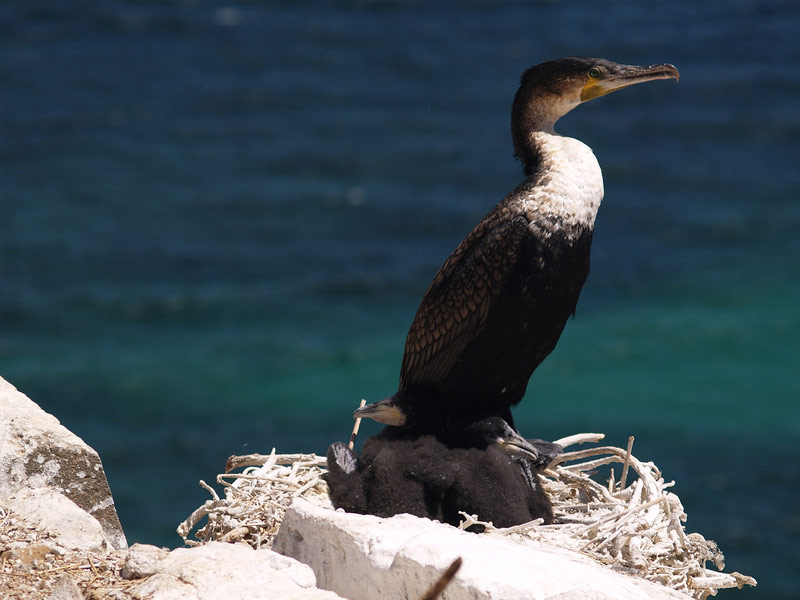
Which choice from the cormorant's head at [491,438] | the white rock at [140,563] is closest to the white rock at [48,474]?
the white rock at [140,563]

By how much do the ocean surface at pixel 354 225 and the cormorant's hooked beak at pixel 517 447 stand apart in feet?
22.2

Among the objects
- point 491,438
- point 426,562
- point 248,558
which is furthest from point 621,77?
point 248,558

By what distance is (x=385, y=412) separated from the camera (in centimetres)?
466

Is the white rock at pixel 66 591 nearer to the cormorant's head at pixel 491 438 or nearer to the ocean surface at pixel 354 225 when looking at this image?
the cormorant's head at pixel 491 438

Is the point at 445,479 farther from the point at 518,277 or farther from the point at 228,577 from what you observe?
the point at 228,577

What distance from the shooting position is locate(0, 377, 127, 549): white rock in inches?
142

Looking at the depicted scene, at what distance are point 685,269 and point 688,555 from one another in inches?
409

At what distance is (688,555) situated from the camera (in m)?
4.03

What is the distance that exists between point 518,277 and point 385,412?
77cm

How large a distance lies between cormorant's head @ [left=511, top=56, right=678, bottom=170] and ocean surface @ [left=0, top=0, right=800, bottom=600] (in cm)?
677

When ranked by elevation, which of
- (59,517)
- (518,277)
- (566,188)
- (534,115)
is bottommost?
(59,517)

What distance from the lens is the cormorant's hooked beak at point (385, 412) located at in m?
4.65

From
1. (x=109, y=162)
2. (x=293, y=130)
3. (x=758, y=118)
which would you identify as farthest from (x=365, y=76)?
(x=758, y=118)

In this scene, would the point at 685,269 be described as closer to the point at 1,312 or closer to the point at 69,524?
the point at 1,312
